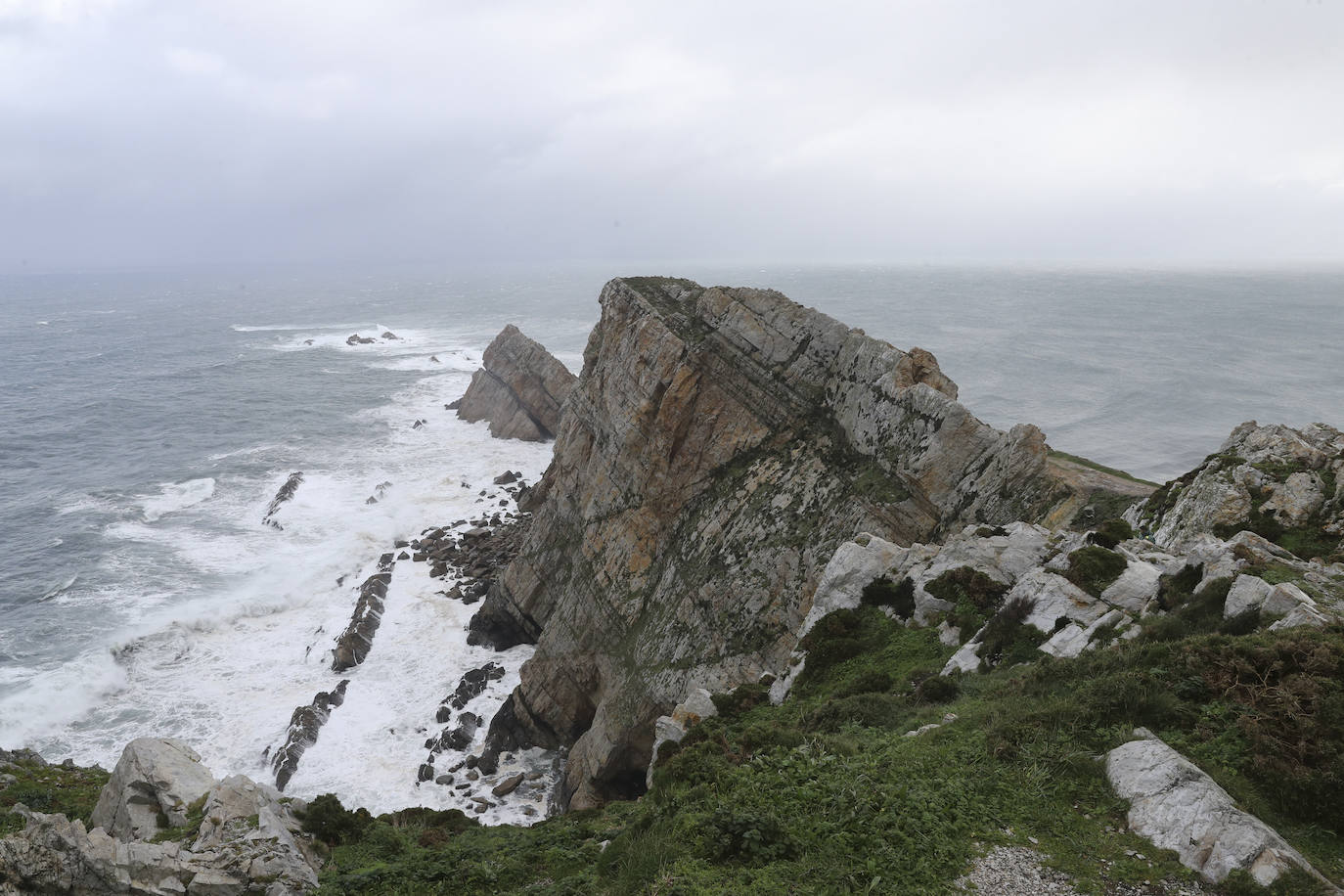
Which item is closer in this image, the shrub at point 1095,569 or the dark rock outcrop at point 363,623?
the shrub at point 1095,569

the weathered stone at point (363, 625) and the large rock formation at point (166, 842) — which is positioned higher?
the large rock formation at point (166, 842)

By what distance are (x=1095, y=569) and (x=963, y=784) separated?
836 cm

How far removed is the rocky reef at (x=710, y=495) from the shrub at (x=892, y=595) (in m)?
6.02

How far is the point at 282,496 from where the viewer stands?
61625 millimetres

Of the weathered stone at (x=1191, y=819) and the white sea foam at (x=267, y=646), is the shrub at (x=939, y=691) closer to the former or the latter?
the weathered stone at (x=1191, y=819)

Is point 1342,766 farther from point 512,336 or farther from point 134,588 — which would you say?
point 512,336

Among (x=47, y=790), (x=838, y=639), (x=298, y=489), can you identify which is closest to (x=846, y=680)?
(x=838, y=639)

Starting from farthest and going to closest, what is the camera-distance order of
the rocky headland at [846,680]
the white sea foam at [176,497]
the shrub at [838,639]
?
the white sea foam at [176,497] < the shrub at [838,639] < the rocky headland at [846,680]

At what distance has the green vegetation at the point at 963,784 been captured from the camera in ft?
31.4

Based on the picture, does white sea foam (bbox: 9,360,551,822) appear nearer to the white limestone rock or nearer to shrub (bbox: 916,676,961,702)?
shrub (bbox: 916,676,961,702)

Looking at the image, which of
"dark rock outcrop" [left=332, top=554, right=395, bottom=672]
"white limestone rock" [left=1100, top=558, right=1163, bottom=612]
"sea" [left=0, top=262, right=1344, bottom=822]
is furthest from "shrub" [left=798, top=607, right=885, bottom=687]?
"dark rock outcrop" [left=332, top=554, right=395, bottom=672]

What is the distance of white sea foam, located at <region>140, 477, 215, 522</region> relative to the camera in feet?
196

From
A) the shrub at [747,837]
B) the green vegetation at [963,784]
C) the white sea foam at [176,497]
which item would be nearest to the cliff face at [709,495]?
the green vegetation at [963,784]

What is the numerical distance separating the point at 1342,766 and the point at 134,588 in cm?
5841
